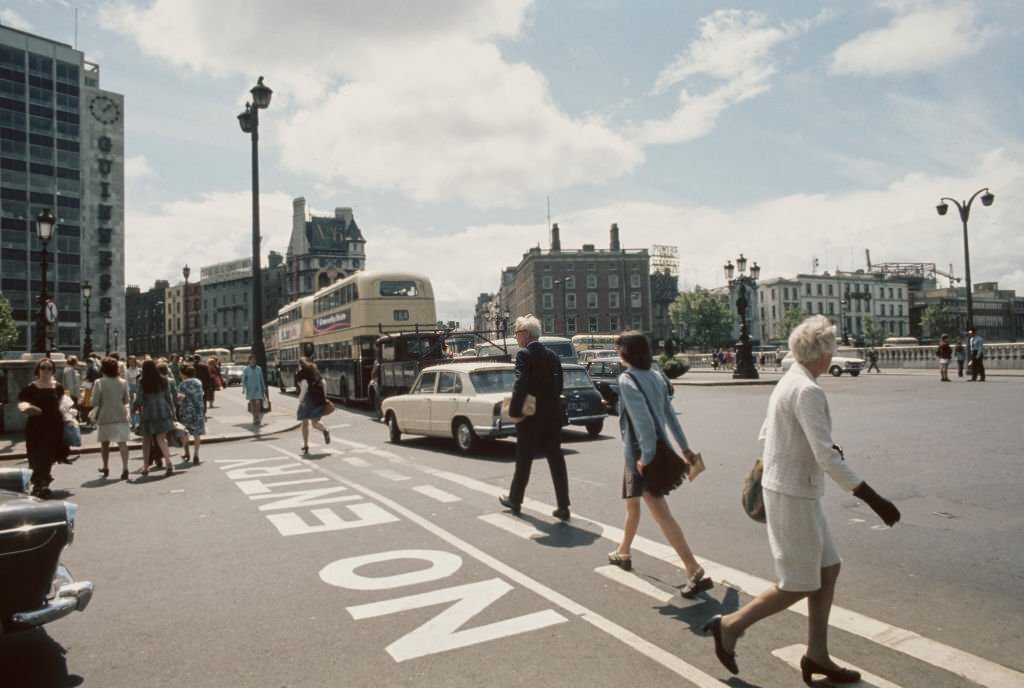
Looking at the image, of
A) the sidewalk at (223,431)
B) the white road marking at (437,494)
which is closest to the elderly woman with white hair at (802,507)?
the white road marking at (437,494)

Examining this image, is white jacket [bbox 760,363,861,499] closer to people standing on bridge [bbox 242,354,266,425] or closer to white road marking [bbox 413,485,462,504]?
white road marking [bbox 413,485,462,504]

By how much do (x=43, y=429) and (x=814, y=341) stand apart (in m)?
9.39

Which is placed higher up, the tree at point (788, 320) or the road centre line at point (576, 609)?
the tree at point (788, 320)

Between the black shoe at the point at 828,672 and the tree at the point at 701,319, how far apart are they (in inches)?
3820

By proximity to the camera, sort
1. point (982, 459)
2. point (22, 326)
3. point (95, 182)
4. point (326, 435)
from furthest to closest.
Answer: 1. point (95, 182)
2. point (22, 326)
3. point (326, 435)
4. point (982, 459)

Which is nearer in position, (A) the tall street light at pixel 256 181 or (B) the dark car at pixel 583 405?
(B) the dark car at pixel 583 405

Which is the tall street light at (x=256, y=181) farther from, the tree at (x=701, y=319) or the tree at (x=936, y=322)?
the tree at (x=936, y=322)

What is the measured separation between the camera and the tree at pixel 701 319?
97.6 metres

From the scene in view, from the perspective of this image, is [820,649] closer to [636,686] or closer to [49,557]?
[636,686]

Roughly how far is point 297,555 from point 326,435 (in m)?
7.80

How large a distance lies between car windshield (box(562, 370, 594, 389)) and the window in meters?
2.69

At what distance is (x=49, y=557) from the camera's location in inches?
141

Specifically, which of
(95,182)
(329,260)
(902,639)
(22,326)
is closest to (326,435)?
(902,639)

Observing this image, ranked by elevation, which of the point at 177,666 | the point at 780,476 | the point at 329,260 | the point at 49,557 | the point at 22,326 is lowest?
the point at 177,666
